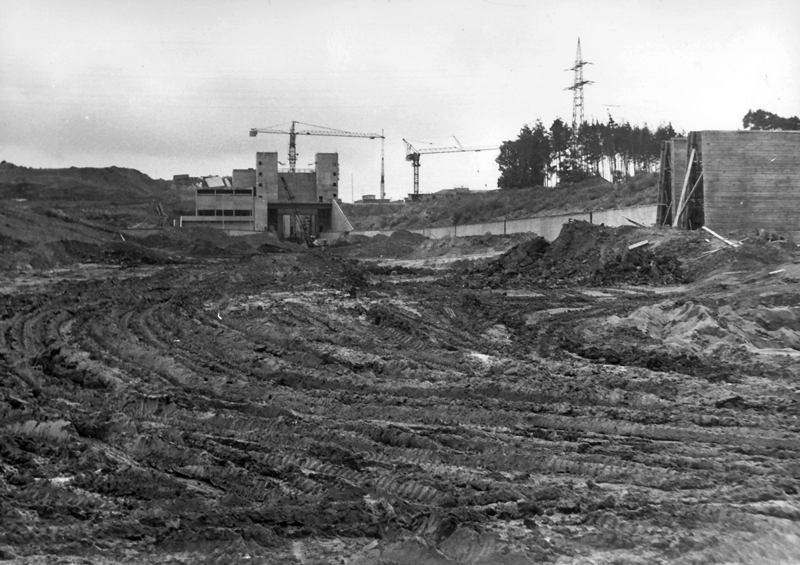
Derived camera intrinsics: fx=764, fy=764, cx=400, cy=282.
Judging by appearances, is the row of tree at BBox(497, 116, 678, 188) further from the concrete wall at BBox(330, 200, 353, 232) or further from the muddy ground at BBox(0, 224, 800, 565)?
the muddy ground at BBox(0, 224, 800, 565)

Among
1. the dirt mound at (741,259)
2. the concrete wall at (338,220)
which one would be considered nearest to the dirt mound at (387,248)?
the concrete wall at (338,220)

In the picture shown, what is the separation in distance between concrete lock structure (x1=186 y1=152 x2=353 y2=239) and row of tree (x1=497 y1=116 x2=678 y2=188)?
17291mm

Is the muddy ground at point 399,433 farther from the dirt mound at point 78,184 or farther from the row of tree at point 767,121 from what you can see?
the dirt mound at point 78,184

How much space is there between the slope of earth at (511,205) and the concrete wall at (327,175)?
374cm

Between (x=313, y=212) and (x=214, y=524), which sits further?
(x=313, y=212)

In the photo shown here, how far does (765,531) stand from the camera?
4590 millimetres

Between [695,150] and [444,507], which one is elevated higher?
[695,150]

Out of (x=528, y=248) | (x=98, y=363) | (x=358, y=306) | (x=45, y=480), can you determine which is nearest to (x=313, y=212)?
(x=528, y=248)

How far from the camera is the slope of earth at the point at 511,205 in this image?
50.3 m

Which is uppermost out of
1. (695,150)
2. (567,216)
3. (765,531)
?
(695,150)

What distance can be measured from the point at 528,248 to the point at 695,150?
7.67 metres

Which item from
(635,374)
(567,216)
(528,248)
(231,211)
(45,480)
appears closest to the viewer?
(45,480)

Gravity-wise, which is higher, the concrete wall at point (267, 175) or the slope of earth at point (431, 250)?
the concrete wall at point (267, 175)

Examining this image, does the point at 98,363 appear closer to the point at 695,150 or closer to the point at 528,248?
the point at 528,248
